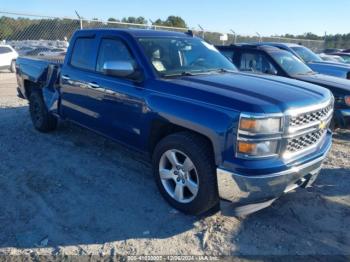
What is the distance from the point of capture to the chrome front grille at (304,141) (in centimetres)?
327

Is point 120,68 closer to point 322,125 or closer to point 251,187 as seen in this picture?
point 251,187

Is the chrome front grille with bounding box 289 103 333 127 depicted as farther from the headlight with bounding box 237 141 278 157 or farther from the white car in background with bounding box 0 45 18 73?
the white car in background with bounding box 0 45 18 73

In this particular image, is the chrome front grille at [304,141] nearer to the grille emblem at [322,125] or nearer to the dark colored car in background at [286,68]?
the grille emblem at [322,125]

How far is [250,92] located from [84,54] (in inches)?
106

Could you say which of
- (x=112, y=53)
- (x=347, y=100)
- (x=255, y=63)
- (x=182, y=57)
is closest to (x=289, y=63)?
(x=255, y=63)

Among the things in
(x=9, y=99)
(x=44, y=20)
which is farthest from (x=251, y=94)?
(x=44, y=20)

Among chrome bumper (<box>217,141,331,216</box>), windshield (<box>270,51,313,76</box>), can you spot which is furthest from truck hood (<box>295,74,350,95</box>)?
chrome bumper (<box>217,141,331,216</box>)

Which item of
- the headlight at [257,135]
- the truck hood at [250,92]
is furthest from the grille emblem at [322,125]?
the headlight at [257,135]

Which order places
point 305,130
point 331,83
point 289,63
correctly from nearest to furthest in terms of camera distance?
1. point 305,130
2. point 331,83
3. point 289,63

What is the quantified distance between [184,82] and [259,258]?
183 centimetres

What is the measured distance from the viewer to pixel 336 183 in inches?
182

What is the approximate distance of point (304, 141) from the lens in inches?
135

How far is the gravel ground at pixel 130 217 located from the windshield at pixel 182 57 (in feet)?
4.76

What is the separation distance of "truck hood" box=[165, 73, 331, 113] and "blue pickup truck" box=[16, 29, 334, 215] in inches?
0.4
